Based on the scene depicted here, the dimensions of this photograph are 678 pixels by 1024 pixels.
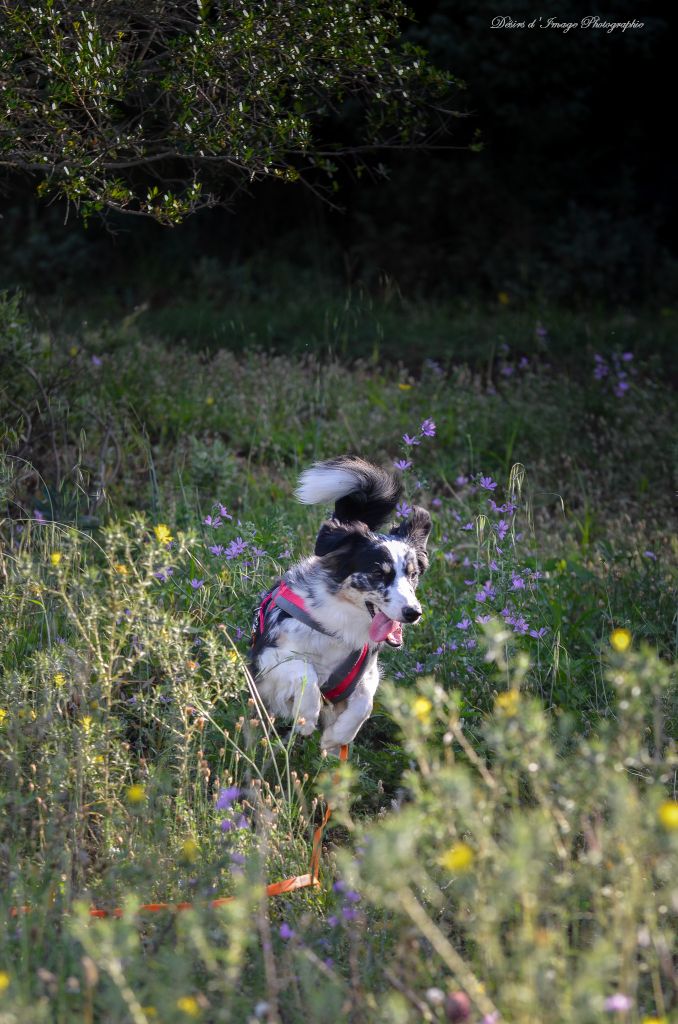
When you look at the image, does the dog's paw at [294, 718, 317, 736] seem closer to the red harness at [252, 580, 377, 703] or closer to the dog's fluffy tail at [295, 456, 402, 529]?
the red harness at [252, 580, 377, 703]

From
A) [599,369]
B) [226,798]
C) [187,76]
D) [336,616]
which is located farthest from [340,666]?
[599,369]

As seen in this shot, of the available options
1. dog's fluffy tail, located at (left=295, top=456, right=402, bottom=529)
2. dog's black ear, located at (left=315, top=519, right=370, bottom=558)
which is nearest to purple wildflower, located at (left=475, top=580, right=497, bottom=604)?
dog's fluffy tail, located at (left=295, top=456, right=402, bottom=529)

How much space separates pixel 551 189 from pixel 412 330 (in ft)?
11.3

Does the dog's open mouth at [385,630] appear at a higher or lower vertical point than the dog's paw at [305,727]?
higher

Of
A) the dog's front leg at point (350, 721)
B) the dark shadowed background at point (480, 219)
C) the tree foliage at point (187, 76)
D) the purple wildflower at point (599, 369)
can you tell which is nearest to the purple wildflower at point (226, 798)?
the dog's front leg at point (350, 721)

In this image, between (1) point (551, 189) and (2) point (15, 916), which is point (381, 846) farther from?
(1) point (551, 189)

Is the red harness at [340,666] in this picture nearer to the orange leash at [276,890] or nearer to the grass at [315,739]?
the grass at [315,739]

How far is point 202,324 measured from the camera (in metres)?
10.3

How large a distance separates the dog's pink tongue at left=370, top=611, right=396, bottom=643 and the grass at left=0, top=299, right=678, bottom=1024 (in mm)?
363

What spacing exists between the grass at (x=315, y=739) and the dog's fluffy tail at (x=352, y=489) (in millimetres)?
489

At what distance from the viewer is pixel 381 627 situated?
369cm

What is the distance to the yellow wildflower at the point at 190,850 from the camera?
9.19 feet

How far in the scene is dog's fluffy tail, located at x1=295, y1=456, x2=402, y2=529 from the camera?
3.97 meters

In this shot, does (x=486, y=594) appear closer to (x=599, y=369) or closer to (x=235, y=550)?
(x=235, y=550)
